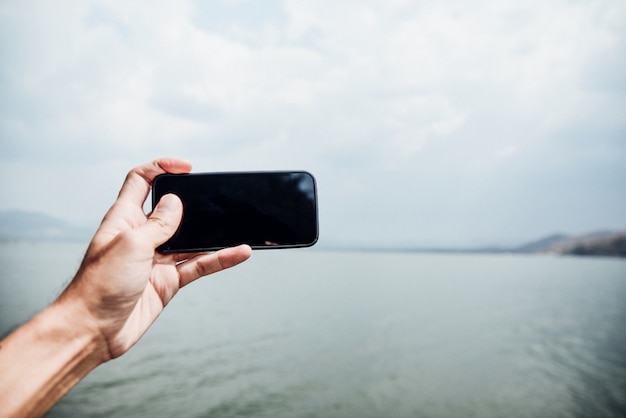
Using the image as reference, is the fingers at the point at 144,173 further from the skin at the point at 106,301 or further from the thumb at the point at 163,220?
the thumb at the point at 163,220

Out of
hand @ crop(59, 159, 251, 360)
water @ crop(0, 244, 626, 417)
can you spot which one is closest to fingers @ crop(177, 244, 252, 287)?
hand @ crop(59, 159, 251, 360)

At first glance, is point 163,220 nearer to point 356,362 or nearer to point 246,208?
point 246,208

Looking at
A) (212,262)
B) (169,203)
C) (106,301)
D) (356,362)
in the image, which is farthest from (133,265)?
(356,362)

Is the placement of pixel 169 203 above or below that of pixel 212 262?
above

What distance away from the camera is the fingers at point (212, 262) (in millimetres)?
2584

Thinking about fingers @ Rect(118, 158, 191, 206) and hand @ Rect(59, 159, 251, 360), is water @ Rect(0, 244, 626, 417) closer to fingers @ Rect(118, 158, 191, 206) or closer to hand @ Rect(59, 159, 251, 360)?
hand @ Rect(59, 159, 251, 360)

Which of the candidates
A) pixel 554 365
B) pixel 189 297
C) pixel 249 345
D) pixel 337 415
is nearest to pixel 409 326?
pixel 554 365

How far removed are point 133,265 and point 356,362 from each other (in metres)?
16.5

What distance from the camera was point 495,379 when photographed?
15328 mm

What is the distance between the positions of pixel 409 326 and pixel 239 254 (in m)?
24.7

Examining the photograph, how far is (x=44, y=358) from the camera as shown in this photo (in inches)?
73.2

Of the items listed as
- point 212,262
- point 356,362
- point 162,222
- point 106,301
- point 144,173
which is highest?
point 144,173

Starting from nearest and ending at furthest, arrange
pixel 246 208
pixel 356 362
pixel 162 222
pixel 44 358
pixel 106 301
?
pixel 44 358 < pixel 106 301 < pixel 162 222 < pixel 246 208 < pixel 356 362

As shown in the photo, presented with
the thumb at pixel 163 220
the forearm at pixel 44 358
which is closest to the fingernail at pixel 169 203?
the thumb at pixel 163 220
